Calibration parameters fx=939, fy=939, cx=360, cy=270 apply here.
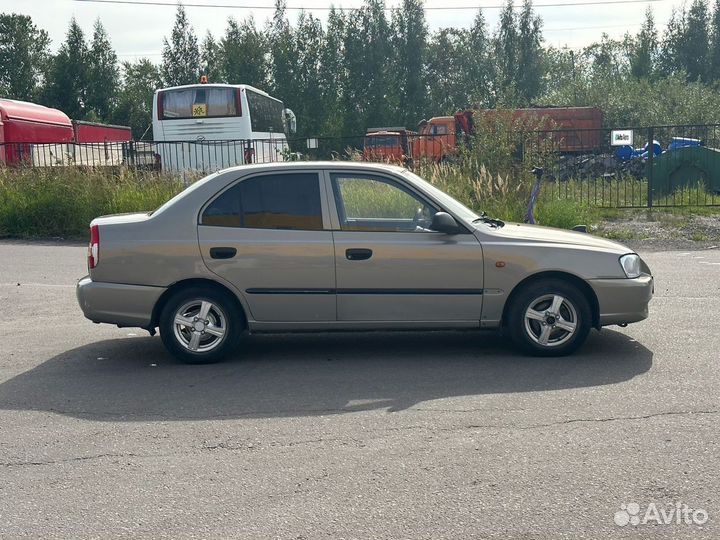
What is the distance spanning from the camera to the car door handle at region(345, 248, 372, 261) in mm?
7227

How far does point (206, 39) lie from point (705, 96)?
38.0 meters

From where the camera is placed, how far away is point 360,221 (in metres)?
7.41

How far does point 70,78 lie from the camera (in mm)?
71750

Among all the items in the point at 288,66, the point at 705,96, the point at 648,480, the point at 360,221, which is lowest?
the point at 648,480

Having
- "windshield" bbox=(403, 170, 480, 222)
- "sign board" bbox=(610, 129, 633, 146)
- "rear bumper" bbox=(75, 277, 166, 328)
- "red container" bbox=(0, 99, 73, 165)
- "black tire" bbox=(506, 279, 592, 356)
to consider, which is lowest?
"black tire" bbox=(506, 279, 592, 356)

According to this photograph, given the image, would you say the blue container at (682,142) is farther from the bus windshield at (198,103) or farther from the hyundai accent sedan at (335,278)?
the hyundai accent sedan at (335,278)

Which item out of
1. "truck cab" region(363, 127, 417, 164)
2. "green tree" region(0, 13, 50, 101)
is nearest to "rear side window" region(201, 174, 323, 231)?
"truck cab" region(363, 127, 417, 164)

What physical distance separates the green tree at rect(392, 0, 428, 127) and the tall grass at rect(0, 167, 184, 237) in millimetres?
51029

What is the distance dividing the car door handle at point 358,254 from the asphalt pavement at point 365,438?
837mm

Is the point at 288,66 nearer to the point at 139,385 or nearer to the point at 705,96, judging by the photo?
the point at 705,96

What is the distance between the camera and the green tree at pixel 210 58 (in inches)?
2822

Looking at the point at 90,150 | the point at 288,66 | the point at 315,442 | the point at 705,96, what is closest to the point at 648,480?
the point at 315,442

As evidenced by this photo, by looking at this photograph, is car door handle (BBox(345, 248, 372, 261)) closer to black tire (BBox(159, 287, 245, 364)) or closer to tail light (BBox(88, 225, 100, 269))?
black tire (BBox(159, 287, 245, 364))

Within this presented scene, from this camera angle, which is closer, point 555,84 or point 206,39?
point 206,39
